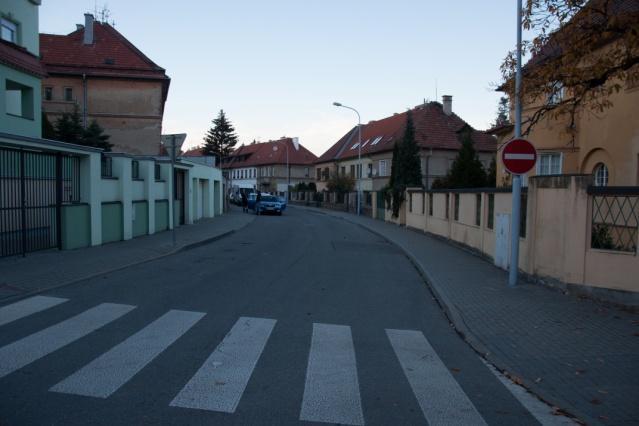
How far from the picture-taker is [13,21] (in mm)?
23375

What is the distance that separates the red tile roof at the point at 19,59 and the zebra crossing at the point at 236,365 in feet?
54.0

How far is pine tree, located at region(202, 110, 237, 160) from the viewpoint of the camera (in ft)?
294

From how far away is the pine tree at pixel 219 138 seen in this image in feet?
294

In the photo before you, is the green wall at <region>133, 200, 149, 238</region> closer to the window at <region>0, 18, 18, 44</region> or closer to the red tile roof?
the red tile roof

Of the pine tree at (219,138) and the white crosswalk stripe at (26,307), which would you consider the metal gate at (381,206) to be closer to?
the white crosswalk stripe at (26,307)

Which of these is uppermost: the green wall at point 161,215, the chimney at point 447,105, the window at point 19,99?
the chimney at point 447,105

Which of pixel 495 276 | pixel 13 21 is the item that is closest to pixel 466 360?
pixel 495 276

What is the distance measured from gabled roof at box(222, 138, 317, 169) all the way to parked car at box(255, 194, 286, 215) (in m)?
40.0

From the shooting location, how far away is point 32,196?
13.6 meters

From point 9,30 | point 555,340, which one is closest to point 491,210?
point 555,340

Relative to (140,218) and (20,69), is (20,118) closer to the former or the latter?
(20,69)

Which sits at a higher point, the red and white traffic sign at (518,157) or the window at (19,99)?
the window at (19,99)

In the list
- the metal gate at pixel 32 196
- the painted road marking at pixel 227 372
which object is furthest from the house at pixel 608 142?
the metal gate at pixel 32 196

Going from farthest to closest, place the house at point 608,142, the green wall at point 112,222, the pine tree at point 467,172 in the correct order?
the pine tree at point 467,172 → the green wall at point 112,222 → the house at point 608,142
